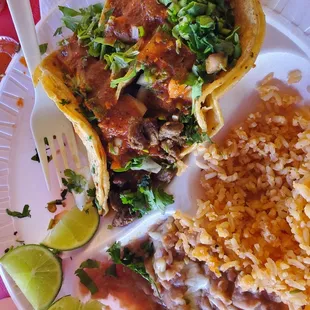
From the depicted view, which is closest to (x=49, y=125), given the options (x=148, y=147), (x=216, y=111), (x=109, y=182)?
(x=109, y=182)

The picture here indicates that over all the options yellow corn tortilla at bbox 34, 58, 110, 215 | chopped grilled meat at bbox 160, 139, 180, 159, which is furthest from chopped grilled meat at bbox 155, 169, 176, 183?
yellow corn tortilla at bbox 34, 58, 110, 215

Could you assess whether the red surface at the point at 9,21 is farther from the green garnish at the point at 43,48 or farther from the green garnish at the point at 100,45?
the green garnish at the point at 100,45

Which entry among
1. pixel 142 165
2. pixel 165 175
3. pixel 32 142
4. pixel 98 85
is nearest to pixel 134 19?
pixel 98 85

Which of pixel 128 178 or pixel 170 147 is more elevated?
pixel 170 147

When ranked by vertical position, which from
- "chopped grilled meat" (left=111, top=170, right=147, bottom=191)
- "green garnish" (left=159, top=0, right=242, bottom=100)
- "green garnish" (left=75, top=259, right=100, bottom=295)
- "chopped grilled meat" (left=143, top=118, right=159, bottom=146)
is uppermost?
"green garnish" (left=159, top=0, right=242, bottom=100)

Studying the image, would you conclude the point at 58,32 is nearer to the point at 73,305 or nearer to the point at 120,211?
the point at 120,211

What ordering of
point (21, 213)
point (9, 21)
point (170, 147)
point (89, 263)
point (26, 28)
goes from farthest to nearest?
1. point (9, 21)
2. point (21, 213)
3. point (89, 263)
4. point (26, 28)
5. point (170, 147)

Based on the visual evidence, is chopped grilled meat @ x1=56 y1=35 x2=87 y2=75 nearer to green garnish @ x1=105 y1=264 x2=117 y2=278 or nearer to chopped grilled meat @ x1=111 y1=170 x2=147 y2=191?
chopped grilled meat @ x1=111 y1=170 x2=147 y2=191

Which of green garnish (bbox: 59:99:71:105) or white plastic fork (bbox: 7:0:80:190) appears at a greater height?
green garnish (bbox: 59:99:71:105)
